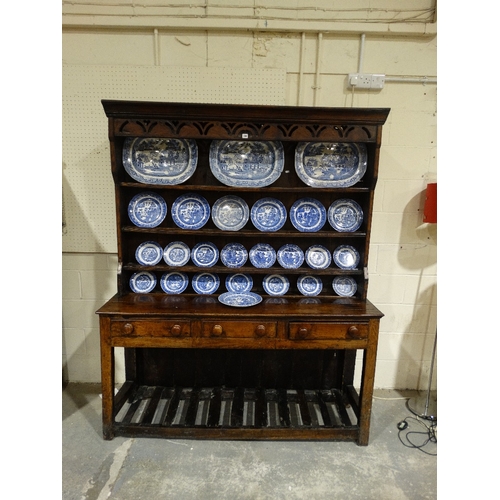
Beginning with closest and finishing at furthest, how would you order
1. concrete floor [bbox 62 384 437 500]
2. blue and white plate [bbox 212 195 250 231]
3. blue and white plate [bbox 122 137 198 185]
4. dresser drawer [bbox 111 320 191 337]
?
concrete floor [bbox 62 384 437 500] → dresser drawer [bbox 111 320 191 337] → blue and white plate [bbox 122 137 198 185] → blue and white plate [bbox 212 195 250 231]

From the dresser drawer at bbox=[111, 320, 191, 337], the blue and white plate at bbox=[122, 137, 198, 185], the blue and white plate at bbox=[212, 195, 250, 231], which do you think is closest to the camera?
the dresser drawer at bbox=[111, 320, 191, 337]

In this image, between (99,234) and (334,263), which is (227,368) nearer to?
(334,263)

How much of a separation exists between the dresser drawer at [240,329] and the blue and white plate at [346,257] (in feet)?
2.05

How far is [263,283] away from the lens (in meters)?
2.28

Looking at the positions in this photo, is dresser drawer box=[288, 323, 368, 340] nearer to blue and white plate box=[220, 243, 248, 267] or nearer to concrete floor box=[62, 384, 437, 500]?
blue and white plate box=[220, 243, 248, 267]

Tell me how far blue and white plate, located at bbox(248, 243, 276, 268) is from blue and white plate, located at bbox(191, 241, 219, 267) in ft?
0.75

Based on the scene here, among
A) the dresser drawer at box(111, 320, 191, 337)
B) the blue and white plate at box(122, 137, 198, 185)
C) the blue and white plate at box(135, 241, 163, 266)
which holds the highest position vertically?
the blue and white plate at box(122, 137, 198, 185)

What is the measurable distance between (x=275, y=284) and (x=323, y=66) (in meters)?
1.43

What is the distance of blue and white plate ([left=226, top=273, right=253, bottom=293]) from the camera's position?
226 cm

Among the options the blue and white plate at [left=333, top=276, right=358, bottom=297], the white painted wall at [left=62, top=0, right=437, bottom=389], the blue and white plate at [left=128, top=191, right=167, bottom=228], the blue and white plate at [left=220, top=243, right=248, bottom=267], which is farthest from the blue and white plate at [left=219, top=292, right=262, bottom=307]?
the white painted wall at [left=62, top=0, right=437, bottom=389]

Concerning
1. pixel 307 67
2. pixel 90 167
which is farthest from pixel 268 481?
pixel 307 67

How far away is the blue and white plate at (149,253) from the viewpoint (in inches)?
87.4

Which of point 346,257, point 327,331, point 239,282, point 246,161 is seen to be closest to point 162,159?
point 246,161

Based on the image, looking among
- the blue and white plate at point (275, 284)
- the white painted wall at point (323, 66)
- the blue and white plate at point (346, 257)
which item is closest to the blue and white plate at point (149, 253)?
the white painted wall at point (323, 66)
